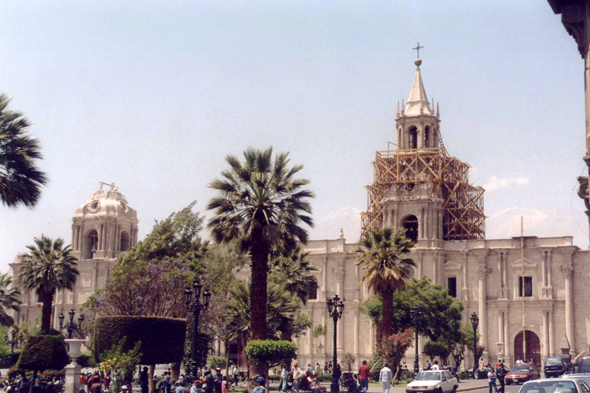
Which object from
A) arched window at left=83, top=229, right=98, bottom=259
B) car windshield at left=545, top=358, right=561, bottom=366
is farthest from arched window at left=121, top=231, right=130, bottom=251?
car windshield at left=545, top=358, right=561, bottom=366

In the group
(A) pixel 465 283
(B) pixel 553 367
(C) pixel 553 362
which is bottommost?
(B) pixel 553 367

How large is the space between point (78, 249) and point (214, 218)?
48.3 m

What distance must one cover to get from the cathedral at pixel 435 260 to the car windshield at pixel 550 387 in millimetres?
44279

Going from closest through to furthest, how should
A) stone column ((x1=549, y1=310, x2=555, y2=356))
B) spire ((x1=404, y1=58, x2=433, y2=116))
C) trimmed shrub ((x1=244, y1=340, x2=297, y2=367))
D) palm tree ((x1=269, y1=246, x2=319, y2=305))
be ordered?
trimmed shrub ((x1=244, y1=340, x2=297, y2=367)), palm tree ((x1=269, y1=246, x2=319, y2=305)), stone column ((x1=549, y1=310, x2=555, y2=356)), spire ((x1=404, y1=58, x2=433, y2=116))

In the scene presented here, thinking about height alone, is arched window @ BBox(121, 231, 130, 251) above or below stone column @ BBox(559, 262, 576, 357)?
above

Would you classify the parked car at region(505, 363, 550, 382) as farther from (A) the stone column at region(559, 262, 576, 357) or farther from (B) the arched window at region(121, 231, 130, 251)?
(B) the arched window at region(121, 231, 130, 251)

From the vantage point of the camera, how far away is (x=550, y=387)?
16594 mm

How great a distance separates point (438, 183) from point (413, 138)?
5.77 metres

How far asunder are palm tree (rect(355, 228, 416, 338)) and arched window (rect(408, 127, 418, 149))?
2881cm

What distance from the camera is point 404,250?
44.4 m

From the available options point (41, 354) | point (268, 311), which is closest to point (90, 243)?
point (268, 311)

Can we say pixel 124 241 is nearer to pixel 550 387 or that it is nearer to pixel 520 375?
pixel 520 375

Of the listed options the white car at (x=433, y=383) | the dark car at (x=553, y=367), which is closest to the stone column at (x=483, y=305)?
the dark car at (x=553, y=367)

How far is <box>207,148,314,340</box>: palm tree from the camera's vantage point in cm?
3108
